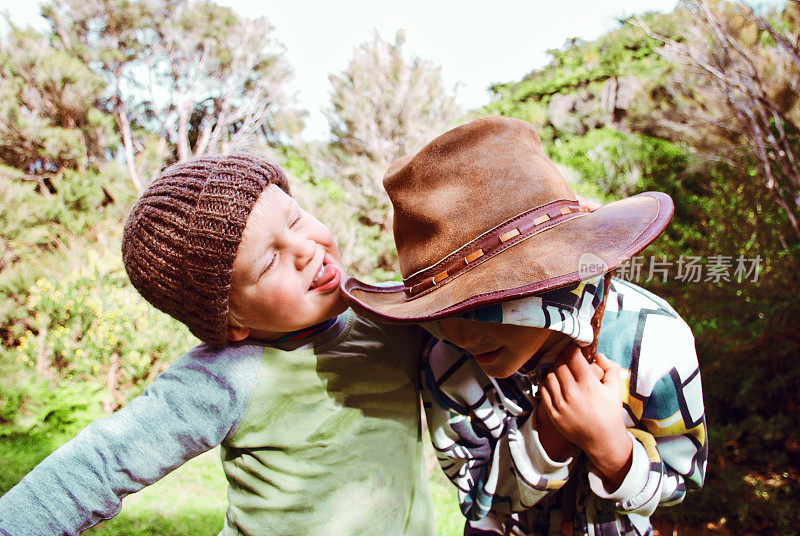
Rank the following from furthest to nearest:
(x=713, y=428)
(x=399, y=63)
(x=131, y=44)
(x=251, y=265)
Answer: (x=131, y=44), (x=399, y=63), (x=713, y=428), (x=251, y=265)

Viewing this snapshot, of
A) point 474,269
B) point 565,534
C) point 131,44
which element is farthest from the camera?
point 131,44

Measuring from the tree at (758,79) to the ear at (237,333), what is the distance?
397 centimetres

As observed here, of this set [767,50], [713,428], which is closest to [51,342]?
[713,428]

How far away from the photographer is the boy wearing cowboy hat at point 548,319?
980 mm

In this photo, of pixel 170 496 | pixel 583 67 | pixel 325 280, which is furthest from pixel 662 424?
pixel 583 67

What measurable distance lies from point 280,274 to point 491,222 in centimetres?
55

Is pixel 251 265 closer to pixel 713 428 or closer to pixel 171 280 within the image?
pixel 171 280

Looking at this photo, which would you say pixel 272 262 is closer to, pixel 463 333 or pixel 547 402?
pixel 463 333

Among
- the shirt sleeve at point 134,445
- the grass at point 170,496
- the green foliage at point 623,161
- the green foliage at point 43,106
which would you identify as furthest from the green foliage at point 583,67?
the shirt sleeve at point 134,445

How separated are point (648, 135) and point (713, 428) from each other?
24.6 feet

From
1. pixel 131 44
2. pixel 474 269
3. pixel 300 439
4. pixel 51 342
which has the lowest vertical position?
pixel 51 342

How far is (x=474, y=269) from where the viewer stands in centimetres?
104

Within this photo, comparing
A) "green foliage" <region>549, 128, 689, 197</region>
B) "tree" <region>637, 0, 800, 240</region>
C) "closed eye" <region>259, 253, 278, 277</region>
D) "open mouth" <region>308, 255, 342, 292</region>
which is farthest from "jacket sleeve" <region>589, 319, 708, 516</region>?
"green foliage" <region>549, 128, 689, 197</region>

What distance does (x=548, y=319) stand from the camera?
0.97 m
